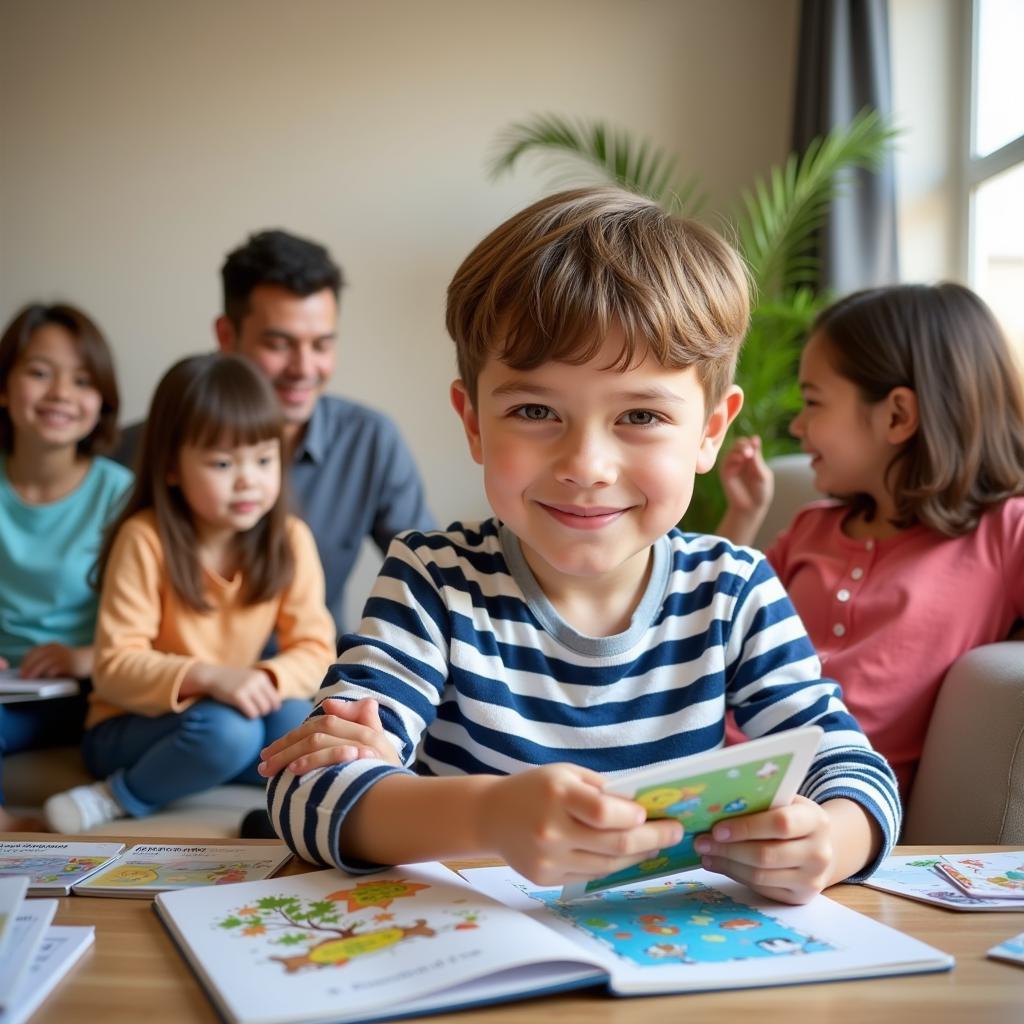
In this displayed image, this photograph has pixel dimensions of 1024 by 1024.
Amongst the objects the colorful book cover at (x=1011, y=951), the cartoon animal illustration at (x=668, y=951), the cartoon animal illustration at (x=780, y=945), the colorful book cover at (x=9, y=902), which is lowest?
the colorful book cover at (x=1011, y=951)

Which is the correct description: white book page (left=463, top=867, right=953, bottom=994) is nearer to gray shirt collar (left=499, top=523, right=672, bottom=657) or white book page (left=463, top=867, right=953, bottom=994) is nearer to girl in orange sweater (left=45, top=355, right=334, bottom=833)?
gray shirt collar (left=499, top=523, right=672, bottom=657)

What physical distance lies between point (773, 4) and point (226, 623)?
3.15 m

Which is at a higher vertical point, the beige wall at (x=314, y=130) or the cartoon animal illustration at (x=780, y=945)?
the beige wall at (x=314, y=130)

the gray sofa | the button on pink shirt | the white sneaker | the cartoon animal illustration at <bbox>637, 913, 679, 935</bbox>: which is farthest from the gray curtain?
the cartoon animal illustration at <bbox>637, 913, 679, 935</bbox>

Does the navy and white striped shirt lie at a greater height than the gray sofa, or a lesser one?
greater

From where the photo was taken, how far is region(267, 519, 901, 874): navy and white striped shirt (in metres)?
1.15

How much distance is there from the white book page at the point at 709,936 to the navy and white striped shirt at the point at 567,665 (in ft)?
0.83

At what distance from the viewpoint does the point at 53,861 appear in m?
0.99

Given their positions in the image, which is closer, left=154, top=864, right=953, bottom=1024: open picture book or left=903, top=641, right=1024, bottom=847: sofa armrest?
left=154, top=864, right=953, bottom=1024: open picture book

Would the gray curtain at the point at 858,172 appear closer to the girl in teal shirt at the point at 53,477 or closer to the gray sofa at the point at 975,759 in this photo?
the gray sofa at the point at 975,759

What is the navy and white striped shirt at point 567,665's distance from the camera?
3.77 feet

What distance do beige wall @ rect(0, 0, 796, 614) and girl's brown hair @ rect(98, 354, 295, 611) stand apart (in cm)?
190

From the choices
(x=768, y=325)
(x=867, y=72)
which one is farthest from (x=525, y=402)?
(x=867, y=72)

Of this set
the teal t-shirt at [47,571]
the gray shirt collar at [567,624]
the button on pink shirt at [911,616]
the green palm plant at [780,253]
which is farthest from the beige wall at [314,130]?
the gray shirt collar at [567,624]
